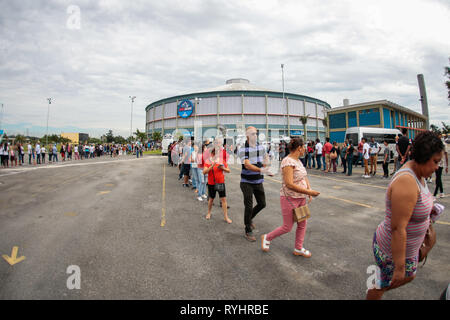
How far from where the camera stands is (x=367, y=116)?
35.6 m

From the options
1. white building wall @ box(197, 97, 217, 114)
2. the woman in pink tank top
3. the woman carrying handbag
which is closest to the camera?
the woman in pink tank top

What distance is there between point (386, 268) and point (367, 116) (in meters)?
40.1

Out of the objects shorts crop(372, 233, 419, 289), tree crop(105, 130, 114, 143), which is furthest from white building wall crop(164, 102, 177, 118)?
shorts crop(372, 233, 419, 289)

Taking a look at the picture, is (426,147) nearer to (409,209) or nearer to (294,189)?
(409,209)

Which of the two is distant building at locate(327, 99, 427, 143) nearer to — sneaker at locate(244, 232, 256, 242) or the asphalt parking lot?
the asphalt parking lot

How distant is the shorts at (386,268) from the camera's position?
1.93 m

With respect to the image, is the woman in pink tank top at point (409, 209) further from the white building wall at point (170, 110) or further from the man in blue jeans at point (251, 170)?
the white building wall at point (170, 110)

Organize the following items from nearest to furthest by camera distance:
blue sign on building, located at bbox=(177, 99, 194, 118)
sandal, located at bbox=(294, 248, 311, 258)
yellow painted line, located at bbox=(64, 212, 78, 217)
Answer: sandal, located at bbox=(294, 248, 311, 258)
yellow painted line, located at bbox=(64, 212, 78, 217)
blue sign on building, located at bbox=(177, 99, 194, 118)

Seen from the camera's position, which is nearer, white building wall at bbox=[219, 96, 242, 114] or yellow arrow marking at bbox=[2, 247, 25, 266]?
yellow arrow marking at bbox=[2, 247, 25, 266]

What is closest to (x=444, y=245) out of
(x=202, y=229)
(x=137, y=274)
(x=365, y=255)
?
(x=365, y=255)

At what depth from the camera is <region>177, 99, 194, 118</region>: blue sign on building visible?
200ft

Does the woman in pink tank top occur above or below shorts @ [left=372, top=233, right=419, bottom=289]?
above

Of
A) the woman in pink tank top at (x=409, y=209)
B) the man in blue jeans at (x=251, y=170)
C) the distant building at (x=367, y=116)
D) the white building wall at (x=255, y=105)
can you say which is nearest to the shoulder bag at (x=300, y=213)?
the man in blue jeans at (x=251, y=170)

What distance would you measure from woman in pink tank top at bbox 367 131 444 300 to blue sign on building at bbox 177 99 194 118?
201 ft
